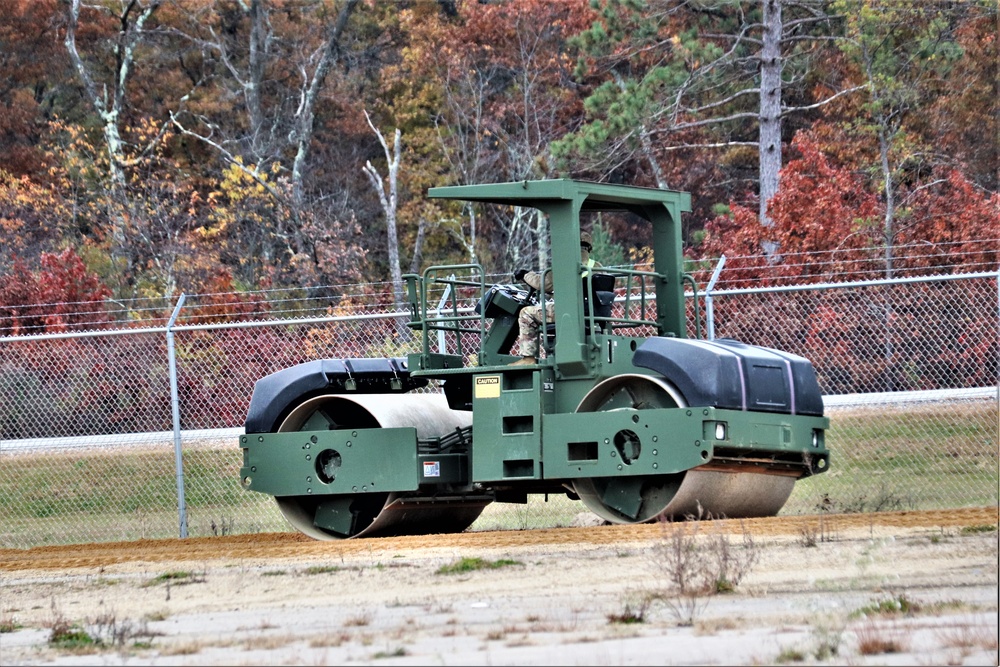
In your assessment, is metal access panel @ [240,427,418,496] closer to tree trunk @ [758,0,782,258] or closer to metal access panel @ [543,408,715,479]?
metal access panel @ [543,408,715,479]

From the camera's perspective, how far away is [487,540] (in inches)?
479

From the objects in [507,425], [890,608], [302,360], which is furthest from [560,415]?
[302,360]

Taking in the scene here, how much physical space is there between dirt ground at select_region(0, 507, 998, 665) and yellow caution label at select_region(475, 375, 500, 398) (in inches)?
44.9

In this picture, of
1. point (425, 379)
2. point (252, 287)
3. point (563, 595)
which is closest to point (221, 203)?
point (252, 287)

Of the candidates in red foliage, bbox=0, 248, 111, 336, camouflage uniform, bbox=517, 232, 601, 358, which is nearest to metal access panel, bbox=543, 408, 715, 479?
camouflage uniform, bbox=517, 232, 601, 358

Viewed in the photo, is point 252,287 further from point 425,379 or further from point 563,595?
point 563,595

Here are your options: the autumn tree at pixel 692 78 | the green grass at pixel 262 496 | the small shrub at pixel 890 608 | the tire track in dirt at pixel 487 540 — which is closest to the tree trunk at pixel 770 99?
the autumn tree at pixel 692 78

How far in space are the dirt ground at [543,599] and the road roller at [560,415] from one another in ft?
1.64

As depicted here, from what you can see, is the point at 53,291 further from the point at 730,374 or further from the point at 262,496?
the point at 730,374

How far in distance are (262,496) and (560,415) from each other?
234 inches

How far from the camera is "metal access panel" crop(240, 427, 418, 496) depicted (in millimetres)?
12969

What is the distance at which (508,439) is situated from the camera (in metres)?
12.4

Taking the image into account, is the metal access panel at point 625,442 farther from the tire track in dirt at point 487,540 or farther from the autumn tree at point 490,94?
the autumn tree at point 490,94

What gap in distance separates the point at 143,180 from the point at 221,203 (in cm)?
185
